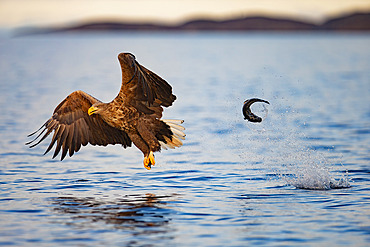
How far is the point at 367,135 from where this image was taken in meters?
14.1

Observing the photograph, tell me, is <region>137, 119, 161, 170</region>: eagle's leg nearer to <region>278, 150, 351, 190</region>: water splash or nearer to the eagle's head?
the eagle's head

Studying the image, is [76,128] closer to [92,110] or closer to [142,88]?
[92,110]

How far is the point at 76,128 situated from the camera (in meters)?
9.88

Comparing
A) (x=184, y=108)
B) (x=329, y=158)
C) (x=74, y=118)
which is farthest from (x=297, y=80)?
(x=74, y=118)

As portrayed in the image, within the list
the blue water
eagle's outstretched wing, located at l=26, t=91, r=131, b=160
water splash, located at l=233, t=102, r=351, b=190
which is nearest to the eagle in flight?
eagle's outstretched wing, located at l=26, t=91, r=131, b=160

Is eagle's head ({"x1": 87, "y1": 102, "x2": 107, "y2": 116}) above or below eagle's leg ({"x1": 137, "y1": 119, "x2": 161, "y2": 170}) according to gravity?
above

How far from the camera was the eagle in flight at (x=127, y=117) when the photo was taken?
29.0 ft

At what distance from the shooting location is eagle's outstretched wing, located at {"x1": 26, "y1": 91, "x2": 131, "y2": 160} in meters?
9.78

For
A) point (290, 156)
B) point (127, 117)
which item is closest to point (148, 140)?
point (127, 117)

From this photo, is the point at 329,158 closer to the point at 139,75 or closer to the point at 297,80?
the point at 139,75

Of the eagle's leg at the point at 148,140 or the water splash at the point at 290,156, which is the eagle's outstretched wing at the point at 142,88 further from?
the water splash at the point at 290,156

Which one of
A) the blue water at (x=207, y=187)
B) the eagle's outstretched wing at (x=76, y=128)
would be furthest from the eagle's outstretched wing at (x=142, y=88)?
the blue water at (x=207, y=187)

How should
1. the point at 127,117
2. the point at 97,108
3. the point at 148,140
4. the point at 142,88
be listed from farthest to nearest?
the point at 148,140, the point at 127,117, the point at 97,108, the point at 142,88

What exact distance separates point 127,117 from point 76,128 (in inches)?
42.1
